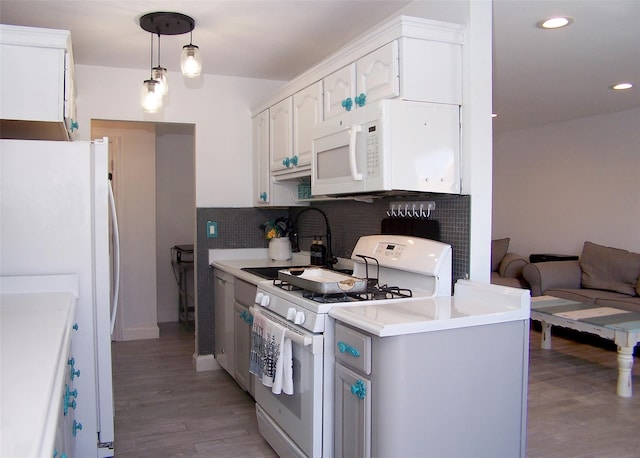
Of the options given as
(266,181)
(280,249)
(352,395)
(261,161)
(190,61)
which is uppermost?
(190,61)

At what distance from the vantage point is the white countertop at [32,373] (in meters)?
0.90

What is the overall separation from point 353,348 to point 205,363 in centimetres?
252

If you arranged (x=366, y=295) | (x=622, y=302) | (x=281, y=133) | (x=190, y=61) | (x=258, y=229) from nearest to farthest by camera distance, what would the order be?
(x=366, y=295), (x=190, y=61), (x=281, y=133), (x=258, y=229), (x=622, y=302)

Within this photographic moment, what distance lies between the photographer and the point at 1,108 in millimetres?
2354

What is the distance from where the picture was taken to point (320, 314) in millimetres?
2189

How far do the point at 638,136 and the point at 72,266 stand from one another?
5488mm

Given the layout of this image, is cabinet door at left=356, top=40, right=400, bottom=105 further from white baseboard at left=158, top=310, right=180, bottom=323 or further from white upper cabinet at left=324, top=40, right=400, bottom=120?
white baseboard at left=158, top=310, right=180, bottom=323

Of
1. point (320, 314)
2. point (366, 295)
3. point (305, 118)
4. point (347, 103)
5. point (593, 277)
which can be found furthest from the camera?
point (593, 277)

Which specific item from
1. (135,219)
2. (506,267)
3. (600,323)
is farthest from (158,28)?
(506,267)

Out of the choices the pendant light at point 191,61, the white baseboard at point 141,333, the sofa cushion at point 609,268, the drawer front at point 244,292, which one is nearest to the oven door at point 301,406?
the drawer front at point 244,292

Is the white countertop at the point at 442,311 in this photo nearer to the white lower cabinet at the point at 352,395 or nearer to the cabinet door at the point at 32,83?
the white lower cabinet at the point at 352,395

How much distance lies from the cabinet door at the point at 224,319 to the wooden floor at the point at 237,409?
0.58 feet

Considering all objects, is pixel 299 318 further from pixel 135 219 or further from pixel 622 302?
pixel 622 302

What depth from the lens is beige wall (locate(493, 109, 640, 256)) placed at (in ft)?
18.4
